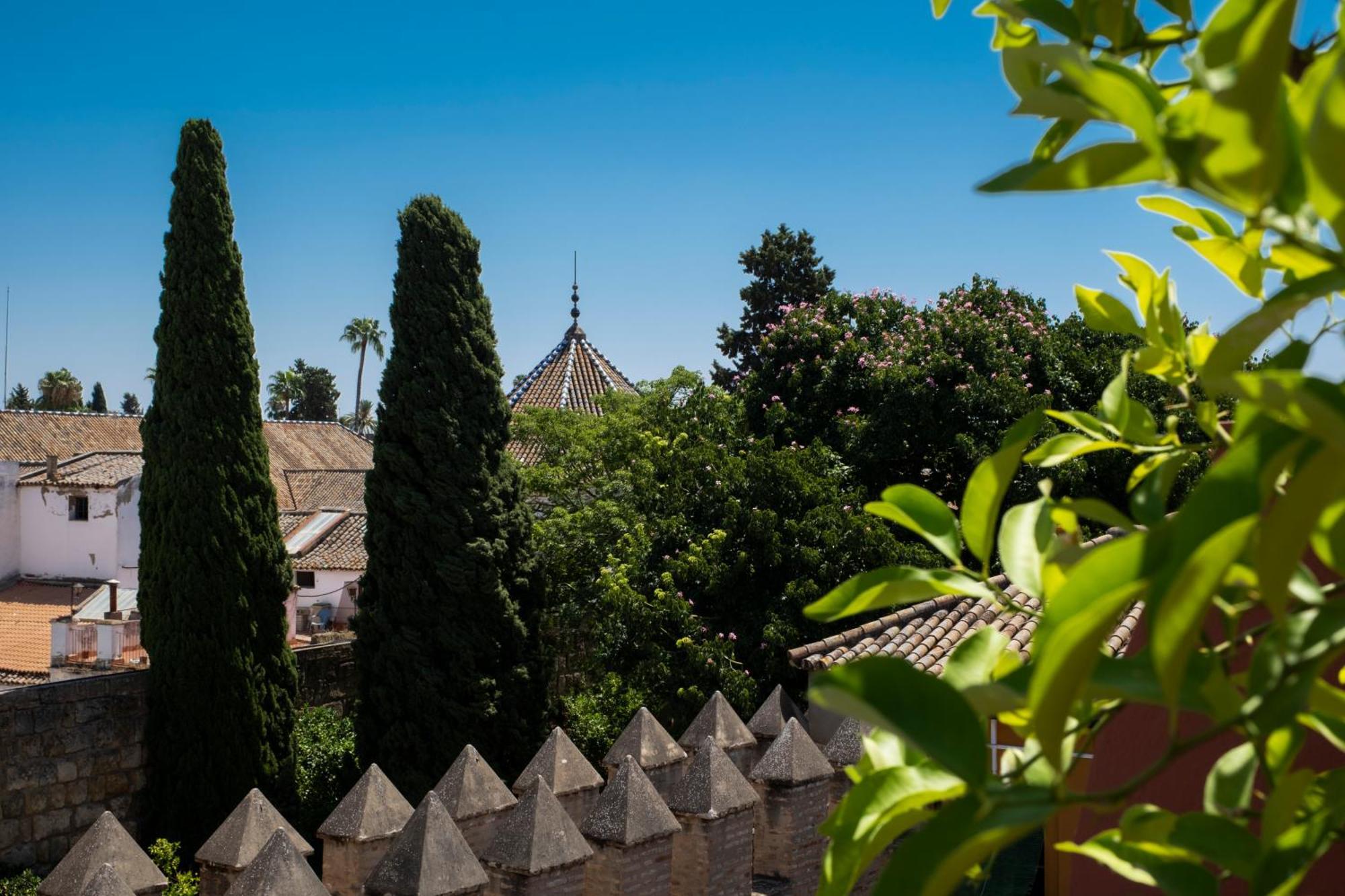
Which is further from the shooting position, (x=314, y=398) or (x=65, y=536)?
(x=314, y=398)

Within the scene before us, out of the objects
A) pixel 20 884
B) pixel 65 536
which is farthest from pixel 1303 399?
pixel 65 536

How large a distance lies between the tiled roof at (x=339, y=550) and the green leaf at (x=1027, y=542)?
23227mm

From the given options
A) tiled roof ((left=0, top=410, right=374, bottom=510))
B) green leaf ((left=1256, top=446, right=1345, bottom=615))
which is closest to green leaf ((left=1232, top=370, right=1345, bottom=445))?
green leaf ((left=1256, top=446, right=1345, bottom=615))

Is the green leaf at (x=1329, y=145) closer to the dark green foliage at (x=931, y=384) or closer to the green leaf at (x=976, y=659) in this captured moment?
the green leaf at (x=976, y=659)

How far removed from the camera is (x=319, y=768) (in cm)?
1205

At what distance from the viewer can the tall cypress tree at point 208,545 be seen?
11031 millimetres

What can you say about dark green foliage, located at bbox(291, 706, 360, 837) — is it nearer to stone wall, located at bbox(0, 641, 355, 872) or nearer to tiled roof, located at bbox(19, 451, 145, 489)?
stone wall, located at bbox(0, 641, 355, 872)

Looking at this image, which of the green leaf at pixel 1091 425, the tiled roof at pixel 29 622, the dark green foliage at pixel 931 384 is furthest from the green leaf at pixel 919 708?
the tiled roof at pixel 29 622

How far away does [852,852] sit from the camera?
0.90m

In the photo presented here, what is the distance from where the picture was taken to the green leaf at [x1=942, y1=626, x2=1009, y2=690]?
2.95ft

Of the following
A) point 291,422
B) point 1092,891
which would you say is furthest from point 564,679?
point 291,422

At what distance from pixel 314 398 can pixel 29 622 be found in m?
37.8

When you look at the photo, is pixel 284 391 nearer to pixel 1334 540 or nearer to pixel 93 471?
pixel 93 471

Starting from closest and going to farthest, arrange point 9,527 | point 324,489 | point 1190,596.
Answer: point 1190,596 → point 9,527 → point 324,489
